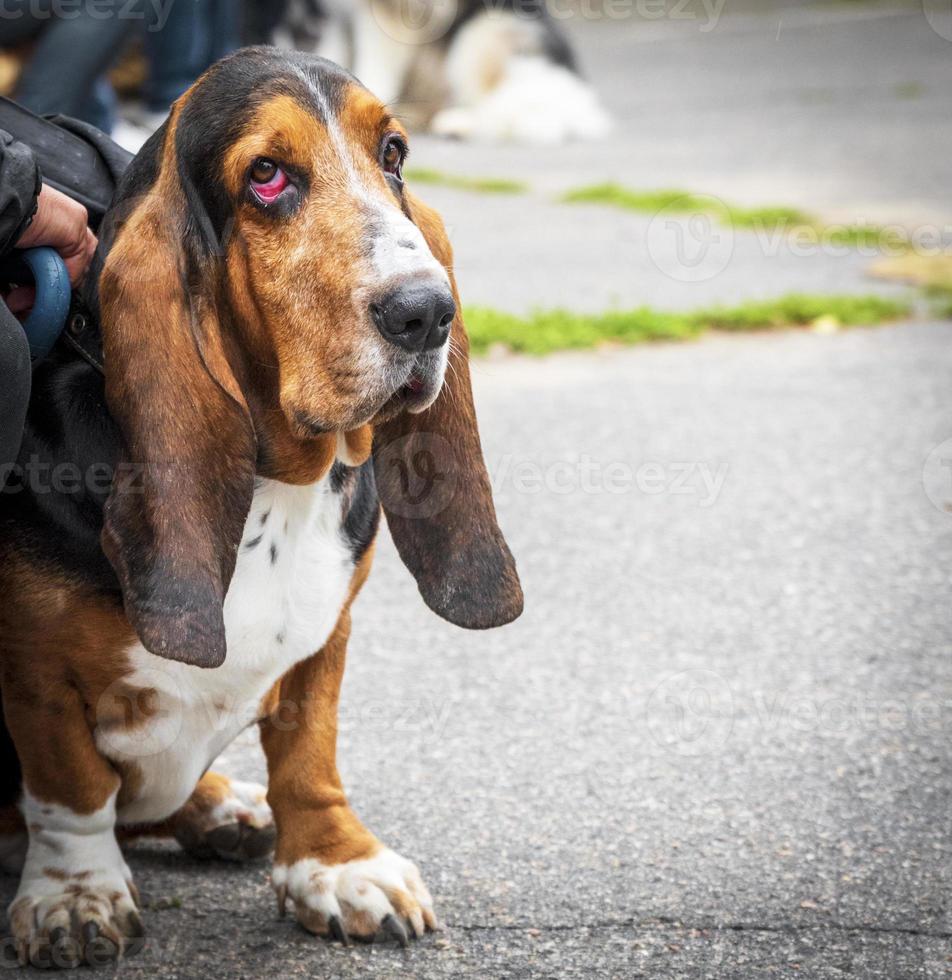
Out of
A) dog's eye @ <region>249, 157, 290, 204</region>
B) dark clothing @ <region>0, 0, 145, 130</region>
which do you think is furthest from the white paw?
dark clothing @ <region>0, 0, 145, 130</region>

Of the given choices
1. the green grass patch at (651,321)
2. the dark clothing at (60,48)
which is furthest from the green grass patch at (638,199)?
the dark clothing at (60,48)

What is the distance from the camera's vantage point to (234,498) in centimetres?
230

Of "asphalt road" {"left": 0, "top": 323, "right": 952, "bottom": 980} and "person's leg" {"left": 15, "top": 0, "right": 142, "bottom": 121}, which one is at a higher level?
"person's leg" {"left": 15, "top": 0, "right": 142, "bottom": 121}

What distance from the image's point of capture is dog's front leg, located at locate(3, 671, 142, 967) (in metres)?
2.46

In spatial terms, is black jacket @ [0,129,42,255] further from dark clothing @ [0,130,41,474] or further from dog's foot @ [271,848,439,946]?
dog's foot @ [271,848,439,946]

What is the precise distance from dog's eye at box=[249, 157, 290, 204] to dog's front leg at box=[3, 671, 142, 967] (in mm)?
898

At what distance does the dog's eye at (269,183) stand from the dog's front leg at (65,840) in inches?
35.4

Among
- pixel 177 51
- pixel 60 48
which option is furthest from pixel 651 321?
pixel 60 48

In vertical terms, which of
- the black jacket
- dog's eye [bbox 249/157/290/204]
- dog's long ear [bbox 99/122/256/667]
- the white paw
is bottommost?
the white paw

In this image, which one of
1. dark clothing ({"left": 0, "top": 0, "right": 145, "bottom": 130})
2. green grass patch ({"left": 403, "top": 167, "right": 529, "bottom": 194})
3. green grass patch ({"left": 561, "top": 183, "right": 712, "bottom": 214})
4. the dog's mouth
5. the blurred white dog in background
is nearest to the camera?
the dog's mouth

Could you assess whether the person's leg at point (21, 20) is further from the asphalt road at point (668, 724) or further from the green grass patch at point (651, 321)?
the asphalt road at point (668, 724)

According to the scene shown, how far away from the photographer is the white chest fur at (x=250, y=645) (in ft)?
8.06

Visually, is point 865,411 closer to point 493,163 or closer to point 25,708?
point 25,708

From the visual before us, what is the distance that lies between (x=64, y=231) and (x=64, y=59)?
10.7ft
